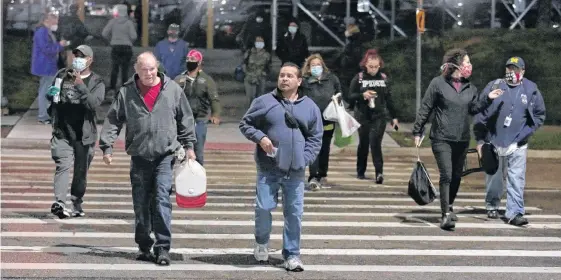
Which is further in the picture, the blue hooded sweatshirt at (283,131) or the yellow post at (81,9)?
the yellow post at (81,9)

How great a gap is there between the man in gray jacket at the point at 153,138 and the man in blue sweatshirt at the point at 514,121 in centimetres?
380

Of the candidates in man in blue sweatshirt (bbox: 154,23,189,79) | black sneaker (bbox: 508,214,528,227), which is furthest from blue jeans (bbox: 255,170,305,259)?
man in blue sweatshirt (bbox: 154,23,189,79)

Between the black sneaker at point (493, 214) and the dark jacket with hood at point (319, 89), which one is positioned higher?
the dark jacket with hood at point (319, 89)

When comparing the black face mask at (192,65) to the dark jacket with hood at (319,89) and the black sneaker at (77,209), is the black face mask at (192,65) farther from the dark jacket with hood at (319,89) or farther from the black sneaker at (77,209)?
the black sneaker at (77,209)

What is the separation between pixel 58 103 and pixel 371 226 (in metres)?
3.31

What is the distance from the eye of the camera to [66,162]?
38.1 feet

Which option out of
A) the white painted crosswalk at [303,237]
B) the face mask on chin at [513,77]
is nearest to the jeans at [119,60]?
the white painted crosswalk at [303,237]

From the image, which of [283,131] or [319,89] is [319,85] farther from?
[283,131]

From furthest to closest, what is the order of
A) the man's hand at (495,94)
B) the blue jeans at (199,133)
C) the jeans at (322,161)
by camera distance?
the jeans at (322,161), the blue jeans at (199,133), the man's hand at (495,94)

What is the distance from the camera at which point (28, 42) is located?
83.4 ft

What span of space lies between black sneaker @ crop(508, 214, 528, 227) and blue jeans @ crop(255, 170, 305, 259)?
3.48m

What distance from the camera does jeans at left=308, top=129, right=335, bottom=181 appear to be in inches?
577

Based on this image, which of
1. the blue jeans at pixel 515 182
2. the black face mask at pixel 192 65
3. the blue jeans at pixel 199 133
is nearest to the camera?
the blue jeans at pixel 515 182

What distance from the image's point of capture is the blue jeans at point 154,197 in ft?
30.8
